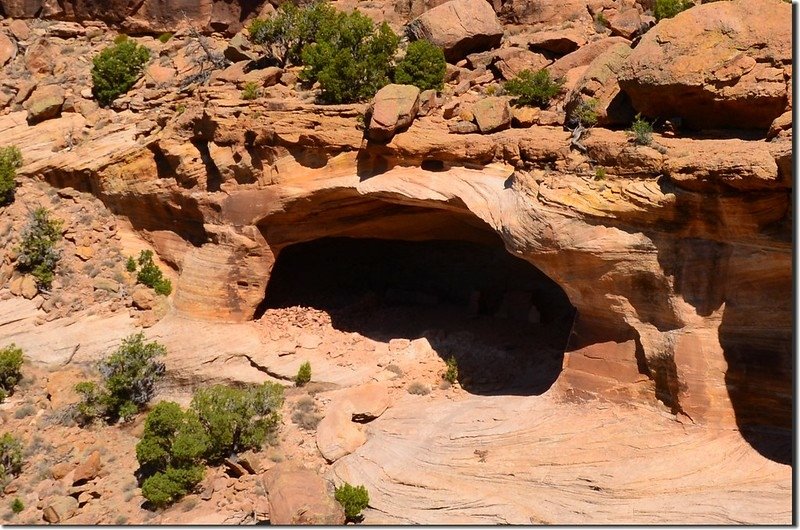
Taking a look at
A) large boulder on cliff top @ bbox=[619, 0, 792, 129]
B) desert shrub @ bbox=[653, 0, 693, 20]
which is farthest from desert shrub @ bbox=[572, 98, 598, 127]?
desert shrub @ bbox=[653, 0, 693, 20]

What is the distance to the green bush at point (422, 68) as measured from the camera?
20.8 meters

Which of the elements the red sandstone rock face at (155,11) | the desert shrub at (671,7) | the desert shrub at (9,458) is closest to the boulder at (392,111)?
the desert shrub at (671,7)

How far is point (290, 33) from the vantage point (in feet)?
76.8

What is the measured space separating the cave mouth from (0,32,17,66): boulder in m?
10.0

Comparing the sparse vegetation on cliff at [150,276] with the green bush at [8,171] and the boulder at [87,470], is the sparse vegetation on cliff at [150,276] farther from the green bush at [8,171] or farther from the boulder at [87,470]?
the boulder at [87,470]

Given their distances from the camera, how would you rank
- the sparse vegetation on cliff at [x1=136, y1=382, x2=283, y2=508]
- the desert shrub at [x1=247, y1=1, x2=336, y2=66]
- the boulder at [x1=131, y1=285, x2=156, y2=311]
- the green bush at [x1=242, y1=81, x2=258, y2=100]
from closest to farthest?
the sparse vegetation on cliff at [x1=136, y1=382, x2=283, y2=508] < the green bush at [x1=242, y1=81, x2=258, y2=100] < the boulder at [x1=131, y1=285, x2=156, y2=311] < the desert shrub at [x1=247, y1=1, x2=336, y2=66]

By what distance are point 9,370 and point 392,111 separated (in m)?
10.2

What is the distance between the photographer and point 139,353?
2084 centimetres

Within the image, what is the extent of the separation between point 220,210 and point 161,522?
7786 millimetres

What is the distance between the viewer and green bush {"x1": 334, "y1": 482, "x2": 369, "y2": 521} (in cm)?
1631

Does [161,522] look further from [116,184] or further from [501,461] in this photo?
[116,184]

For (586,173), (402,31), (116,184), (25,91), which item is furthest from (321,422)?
(25,91)

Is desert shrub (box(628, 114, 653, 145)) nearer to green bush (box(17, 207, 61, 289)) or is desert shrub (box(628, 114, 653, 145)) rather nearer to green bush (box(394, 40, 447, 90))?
green bush (box(394, 40, 447, 90))

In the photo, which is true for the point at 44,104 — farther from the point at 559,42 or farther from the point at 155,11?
the point at 559,42
